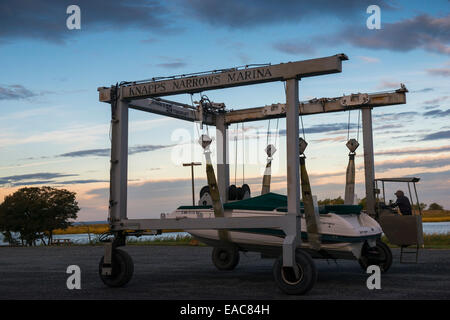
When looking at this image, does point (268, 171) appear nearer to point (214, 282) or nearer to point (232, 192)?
point (232, 192)

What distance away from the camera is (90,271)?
607 inches

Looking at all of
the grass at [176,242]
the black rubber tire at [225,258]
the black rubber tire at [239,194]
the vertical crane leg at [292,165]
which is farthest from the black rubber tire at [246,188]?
the grass at [176,242]

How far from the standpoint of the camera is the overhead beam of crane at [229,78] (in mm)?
10447

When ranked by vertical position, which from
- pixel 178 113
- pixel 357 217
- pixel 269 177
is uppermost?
pixel 178 113

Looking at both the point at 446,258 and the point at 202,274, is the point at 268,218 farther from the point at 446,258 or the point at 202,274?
the point at 446,258

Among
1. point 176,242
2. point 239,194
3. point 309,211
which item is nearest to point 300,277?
point 309,211

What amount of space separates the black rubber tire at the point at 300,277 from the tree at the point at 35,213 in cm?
6205

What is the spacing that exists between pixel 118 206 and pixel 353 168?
6359mm

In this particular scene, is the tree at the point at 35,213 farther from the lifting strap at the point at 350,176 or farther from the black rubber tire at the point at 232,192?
the lifting strap at the point at 350,176

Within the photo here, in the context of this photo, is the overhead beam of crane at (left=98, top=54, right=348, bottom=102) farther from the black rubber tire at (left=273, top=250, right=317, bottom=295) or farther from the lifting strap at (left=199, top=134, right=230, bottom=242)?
the black rubber tire at (left=273, top=250, right=317, bottom=295)

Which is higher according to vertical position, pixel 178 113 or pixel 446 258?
pixel 178 113

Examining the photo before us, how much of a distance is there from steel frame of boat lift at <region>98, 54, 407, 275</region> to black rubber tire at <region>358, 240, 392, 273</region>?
162 centimetres

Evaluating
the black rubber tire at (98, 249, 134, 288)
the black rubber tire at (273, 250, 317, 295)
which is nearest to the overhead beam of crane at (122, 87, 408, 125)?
the black rubber tire at (98, 249, 134, 288)
